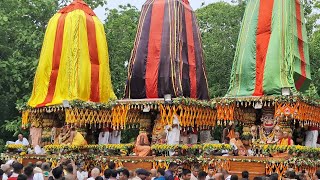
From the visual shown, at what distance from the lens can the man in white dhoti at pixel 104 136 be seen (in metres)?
22.9

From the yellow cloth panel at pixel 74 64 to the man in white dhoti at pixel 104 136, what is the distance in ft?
4.40

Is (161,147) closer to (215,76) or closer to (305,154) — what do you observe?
(305,154)

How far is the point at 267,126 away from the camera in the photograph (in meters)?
19.4

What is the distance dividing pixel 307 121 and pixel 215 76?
1099 cm

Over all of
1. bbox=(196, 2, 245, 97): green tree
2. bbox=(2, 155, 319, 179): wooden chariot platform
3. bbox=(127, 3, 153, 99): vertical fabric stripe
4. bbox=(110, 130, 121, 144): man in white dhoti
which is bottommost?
bbox=(2, 155, 319, 179): wooden chariot platform

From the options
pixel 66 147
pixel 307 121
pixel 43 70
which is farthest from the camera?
pixel 43 70

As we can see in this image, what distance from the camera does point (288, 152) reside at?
17547mm

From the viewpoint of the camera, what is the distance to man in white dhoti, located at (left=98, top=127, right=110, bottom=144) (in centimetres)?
2291

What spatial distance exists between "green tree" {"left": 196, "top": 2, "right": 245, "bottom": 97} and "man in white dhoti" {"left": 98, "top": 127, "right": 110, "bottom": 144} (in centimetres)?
702

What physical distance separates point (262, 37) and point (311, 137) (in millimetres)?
3451

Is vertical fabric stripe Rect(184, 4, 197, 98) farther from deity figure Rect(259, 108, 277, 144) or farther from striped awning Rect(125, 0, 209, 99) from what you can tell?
deity figure Rect(259, 108, 277, 144)

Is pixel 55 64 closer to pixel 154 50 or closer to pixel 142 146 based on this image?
pixel 154 50

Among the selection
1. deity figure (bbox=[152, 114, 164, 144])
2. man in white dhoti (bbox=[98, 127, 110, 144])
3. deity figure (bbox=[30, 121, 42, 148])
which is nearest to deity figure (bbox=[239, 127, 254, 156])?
deity figure (bbox=[152, 114, 164, 144])

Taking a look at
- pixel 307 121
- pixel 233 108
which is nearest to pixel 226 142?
pixel 233 108
